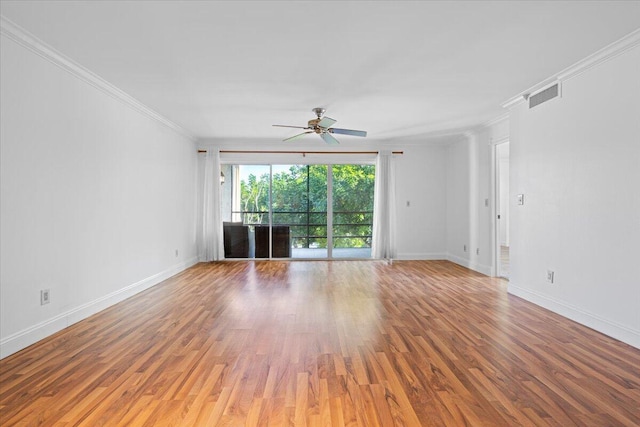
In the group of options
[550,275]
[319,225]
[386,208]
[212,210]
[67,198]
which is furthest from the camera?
[319,225]

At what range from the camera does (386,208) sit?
7090mm

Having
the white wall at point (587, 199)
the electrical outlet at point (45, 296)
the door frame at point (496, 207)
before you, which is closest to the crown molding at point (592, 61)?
the white wall at point (587, 199)

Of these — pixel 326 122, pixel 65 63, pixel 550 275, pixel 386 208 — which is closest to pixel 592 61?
pixel 550 275

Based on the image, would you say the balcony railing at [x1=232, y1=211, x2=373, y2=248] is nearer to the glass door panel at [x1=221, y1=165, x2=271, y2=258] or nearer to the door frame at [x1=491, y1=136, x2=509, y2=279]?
the glass door panel at [x1=221, y1=165, x2=271, y2=258]

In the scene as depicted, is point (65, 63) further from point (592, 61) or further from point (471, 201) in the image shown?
point (471, 201)

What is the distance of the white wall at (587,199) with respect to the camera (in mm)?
2863

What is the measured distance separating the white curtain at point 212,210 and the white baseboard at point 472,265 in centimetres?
450

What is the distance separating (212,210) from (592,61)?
601 centimetres

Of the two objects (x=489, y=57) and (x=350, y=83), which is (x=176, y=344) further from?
(x=489, y=57)

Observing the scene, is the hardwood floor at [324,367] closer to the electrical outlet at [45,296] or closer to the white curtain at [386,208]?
the electrical outlet at [45,296]

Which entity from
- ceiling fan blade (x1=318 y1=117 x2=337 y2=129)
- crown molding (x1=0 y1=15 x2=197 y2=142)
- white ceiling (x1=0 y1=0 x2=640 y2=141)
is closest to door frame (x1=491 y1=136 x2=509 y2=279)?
white ceiling (x1=0 y1=0 x2=640 y2=141)

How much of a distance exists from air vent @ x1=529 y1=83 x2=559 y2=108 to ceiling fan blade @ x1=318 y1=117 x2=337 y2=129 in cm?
226

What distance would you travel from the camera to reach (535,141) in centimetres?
405

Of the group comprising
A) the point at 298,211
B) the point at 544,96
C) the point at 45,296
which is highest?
the point at 544,96
